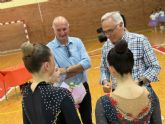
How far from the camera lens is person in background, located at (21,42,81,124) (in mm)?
2881

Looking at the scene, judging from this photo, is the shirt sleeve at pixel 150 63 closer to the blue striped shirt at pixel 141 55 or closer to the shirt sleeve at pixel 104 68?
the blue striped shirt at pixel 141 55

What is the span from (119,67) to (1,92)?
6578mm

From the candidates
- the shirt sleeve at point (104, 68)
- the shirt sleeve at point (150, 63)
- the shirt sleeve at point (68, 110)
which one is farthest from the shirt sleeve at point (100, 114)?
the shirt sleeve at point (104, 68)

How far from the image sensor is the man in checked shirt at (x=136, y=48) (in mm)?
3893

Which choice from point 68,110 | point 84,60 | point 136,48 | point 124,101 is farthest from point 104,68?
point 124,101

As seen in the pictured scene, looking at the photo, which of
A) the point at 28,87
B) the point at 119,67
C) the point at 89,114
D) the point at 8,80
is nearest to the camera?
the point at 119,67

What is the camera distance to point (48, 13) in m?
13.4

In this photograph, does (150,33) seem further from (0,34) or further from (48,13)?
(0,34)

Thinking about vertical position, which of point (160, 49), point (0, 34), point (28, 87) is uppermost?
point (28, 87)

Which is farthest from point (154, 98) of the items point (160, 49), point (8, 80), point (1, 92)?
point (160, 49)

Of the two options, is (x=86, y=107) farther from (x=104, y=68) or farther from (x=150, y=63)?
(x=150, y=63)

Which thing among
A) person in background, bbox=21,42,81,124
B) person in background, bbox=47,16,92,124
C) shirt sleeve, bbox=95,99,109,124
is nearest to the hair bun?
shirt sleeve, bbox=95,99,109,124

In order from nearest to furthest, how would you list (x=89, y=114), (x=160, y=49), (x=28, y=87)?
(x=28, y=87), (x=89, y=114), (x=160, y=49)

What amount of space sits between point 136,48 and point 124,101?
1.47 meters
